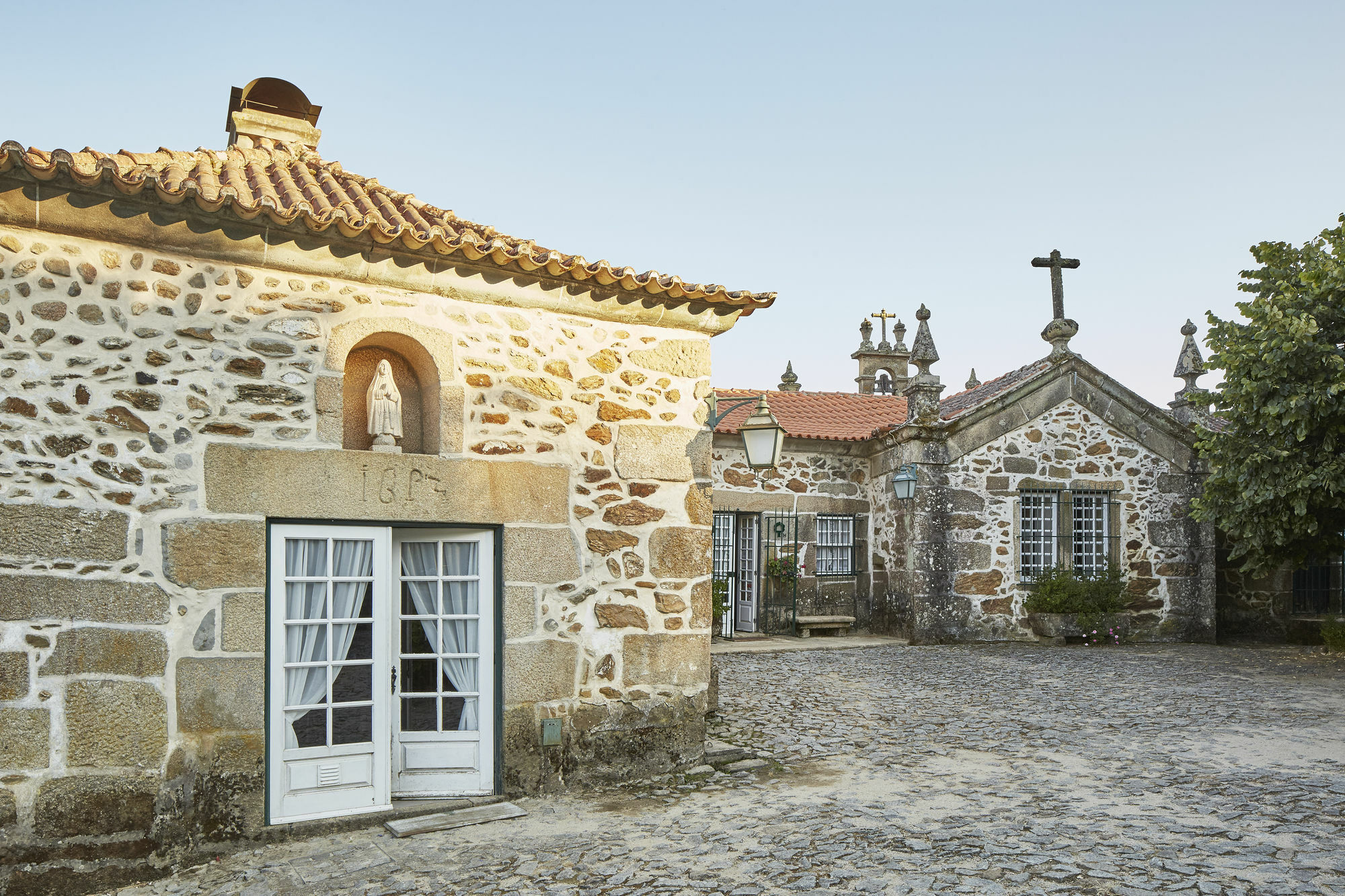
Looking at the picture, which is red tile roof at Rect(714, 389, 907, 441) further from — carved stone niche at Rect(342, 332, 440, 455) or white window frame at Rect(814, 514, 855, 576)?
carved stone niche at Rect(342, 332, 440, 455)

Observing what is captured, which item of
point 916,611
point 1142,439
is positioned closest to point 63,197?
point 916,611

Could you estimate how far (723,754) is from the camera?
6891mm

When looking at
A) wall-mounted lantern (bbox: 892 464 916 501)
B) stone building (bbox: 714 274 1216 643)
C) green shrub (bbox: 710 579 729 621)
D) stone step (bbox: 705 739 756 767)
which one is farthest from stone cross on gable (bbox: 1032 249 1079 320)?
stone step (bbox: 705 739 756 767)

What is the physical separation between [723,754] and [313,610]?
3.02 m

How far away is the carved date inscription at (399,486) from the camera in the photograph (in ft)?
17.9

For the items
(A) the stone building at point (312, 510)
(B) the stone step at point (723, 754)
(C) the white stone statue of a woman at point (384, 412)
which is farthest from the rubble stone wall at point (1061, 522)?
(C) the white stone statue of a woman at point (384, 412)

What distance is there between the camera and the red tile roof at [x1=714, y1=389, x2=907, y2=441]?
14.7 metres

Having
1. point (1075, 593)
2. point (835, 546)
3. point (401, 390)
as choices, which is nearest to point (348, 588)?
point (401, 390)

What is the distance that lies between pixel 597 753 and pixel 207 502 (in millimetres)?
2732

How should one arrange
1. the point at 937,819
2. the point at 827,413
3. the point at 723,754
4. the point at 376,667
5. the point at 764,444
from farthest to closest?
1. the point at 827,413
2. the point at 764,444
3. the point at 723,754
4. the point at 376,667
5. the point at 937,819

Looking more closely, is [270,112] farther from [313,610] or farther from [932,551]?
[932,551]

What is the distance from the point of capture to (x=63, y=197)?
474 centimetres

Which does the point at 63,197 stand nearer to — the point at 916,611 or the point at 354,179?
the point at 354,179

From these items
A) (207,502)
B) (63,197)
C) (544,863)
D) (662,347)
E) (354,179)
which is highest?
(354,179)
